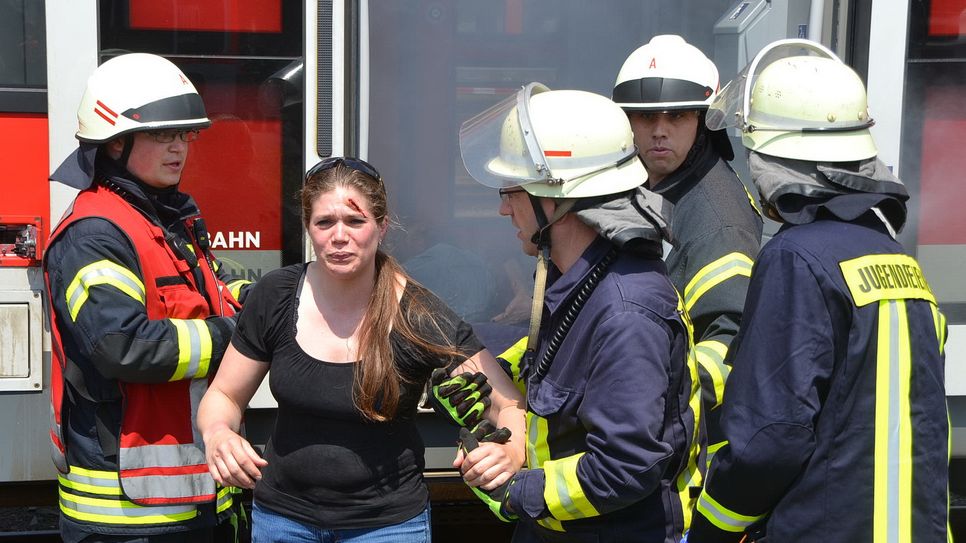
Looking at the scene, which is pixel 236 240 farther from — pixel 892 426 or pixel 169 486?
pixel 892 426

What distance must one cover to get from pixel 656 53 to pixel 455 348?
1.13 m

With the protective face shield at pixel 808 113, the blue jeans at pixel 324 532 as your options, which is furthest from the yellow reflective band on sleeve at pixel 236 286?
the protective face shield at pixel 808 113

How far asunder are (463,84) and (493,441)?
84.7 inches

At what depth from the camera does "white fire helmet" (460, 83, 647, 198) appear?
1.90 meters

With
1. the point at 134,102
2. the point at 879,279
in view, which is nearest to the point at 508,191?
the point at 879,279

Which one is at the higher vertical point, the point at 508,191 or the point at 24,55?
the point at 24,55

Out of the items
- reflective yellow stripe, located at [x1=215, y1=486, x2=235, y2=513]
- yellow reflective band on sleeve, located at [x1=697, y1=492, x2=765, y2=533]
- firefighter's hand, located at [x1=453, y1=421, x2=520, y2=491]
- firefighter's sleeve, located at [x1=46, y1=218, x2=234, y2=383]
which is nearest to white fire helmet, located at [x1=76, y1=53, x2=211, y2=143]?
firefighter's sleeve, located at [x1=46, y1=218, x2=234, y2=383]

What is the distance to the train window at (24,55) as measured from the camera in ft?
9.68

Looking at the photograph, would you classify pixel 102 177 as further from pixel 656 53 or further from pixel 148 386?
pixel 656 53

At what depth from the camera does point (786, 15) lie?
3424 mm

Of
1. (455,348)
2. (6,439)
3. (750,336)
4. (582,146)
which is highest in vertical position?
(582,146)

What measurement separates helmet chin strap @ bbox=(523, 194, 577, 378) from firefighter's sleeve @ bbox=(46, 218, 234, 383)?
2.71 ft

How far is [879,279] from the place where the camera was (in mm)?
1738

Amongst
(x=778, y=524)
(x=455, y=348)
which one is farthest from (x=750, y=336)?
(x=455, y=348)
